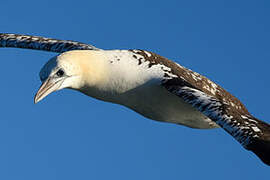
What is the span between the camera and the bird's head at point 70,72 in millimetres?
17156

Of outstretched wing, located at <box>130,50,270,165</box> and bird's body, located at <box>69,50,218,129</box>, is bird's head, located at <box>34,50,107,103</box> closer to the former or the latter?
bird's body, located at <box>69,50,218,129</box>

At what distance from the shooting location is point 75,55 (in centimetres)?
1744

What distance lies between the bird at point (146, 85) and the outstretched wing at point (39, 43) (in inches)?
51.7

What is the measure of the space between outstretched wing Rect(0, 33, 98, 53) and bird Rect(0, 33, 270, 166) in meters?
1.31

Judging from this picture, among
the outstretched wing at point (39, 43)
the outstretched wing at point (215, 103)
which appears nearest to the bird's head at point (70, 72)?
the outstretched wing at point (215, 103)

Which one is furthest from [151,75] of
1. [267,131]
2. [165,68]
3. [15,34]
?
[15,34]

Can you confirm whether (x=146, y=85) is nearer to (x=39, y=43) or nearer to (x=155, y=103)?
(x=155, y=103)

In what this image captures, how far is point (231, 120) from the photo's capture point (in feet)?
51.8

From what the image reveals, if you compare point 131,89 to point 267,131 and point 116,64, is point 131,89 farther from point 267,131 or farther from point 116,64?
point 267,131

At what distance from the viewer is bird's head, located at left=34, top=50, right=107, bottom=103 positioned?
56.3ft

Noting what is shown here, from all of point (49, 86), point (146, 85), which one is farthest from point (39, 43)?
point (146, 85)

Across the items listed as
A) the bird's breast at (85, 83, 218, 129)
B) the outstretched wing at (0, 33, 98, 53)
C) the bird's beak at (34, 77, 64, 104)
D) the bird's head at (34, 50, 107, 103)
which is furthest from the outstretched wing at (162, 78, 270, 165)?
the outstretched wing at (0, 33, 98, 53)

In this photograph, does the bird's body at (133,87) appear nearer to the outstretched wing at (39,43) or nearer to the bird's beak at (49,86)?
the bird's beak at (49,86)

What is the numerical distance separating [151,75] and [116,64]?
920 mm
